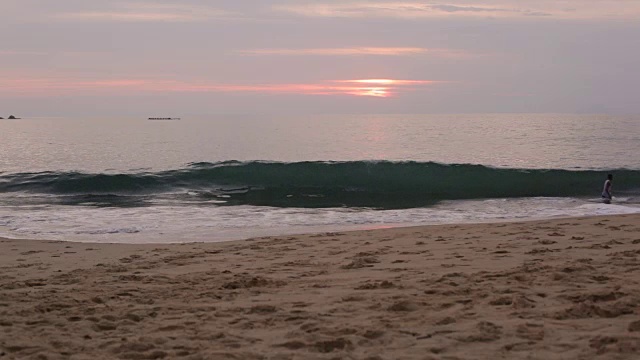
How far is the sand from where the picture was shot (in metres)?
4.61

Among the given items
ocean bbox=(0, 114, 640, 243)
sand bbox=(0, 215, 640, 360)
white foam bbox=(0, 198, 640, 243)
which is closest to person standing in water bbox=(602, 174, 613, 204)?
ocean bbox=(0, 114, 640, 243)

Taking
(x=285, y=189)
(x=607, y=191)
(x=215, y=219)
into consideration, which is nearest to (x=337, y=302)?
(x=215, y=219)

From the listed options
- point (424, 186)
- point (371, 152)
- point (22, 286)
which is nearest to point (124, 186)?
point (424, 186)

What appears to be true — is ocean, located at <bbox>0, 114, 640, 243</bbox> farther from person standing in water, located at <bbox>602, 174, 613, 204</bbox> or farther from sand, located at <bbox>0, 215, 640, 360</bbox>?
sand, located at <bbox>0, 215, 640, 360</bbox>

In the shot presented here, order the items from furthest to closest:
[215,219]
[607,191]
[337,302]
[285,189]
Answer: [285,189] < [607,191] < [215,219] < [337,302]

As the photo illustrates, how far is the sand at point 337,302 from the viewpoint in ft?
15.1

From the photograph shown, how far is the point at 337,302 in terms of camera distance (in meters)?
5.88

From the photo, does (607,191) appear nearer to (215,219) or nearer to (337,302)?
(215,219)

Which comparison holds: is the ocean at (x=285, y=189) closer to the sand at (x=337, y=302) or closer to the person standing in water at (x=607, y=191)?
the person standing in water at (x=607, y=191)

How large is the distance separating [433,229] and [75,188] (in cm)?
1843

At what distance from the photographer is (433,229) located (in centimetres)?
1208

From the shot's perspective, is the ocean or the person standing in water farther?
the person standing in water

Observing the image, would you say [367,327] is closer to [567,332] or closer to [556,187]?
[567,332]

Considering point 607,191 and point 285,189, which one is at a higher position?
point 607,191
